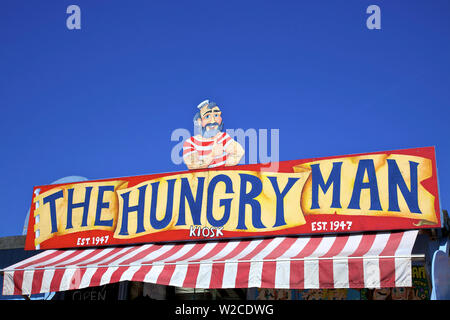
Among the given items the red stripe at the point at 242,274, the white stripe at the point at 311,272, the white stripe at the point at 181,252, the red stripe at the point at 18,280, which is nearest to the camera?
the white stripe at the point at 311,272

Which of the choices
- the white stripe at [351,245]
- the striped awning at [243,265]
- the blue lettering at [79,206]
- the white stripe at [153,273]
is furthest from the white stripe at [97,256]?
the white stripe at [351,245]

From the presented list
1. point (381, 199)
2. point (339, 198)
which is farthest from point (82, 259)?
point (381, 199)

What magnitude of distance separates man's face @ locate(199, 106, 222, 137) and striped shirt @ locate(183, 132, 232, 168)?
285 mm

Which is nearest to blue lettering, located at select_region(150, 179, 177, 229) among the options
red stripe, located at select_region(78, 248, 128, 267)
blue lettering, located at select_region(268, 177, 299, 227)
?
red stripe, located at select_region(78, 248, 128, 267)

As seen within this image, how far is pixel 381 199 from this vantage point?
10.9 meters

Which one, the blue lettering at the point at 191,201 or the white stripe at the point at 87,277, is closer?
the white stripe at the point at 87,277

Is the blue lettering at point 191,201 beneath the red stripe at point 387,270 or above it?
above

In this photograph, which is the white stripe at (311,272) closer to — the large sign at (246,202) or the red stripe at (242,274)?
the red stripe at (242,274)

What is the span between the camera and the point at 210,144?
46.2 ft

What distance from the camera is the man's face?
14570mm

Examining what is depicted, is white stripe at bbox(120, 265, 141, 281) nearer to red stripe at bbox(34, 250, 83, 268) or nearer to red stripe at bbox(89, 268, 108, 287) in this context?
red stripe at bbox(89, 268, 108, 287)

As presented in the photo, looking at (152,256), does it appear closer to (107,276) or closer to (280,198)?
(107,276)

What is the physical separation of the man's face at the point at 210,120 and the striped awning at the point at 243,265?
369 centimetres

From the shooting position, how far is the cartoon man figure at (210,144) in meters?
13.5
